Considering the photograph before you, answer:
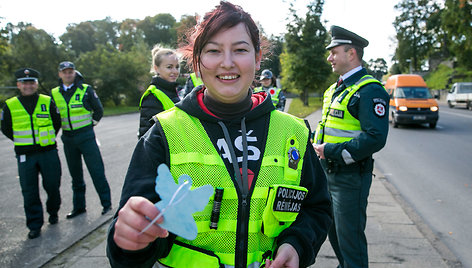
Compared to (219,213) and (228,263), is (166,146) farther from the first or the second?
(228,263)

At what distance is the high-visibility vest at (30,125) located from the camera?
461 cm

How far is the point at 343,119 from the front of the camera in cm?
304

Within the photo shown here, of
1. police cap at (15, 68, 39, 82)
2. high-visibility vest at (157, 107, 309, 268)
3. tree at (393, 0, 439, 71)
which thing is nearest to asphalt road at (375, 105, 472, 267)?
high-visibility vest at (157, 107, 309, 268)

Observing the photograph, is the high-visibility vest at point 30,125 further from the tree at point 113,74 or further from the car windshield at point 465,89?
the car windshield at point 465,89

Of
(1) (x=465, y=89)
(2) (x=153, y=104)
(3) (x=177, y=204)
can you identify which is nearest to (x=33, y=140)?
(2) (x=153, y=104)

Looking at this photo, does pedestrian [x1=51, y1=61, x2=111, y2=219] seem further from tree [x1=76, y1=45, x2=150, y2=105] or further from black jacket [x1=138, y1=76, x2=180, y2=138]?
tree [x1=76, y1=45, x2=150, y2=105]

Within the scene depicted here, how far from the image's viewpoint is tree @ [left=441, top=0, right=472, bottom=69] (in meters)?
37.9

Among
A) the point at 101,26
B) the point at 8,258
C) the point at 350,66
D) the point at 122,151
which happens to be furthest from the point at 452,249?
the point at 101,26

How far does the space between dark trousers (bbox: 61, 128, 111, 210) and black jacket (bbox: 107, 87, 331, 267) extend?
13.3ft

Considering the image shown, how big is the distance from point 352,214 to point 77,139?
13.6 feet

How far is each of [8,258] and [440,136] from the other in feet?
43.5

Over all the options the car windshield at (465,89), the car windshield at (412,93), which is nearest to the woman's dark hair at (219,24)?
the car windshield at (412,93)

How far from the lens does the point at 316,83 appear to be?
32312 millimetres

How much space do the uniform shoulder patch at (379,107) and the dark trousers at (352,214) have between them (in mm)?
541
